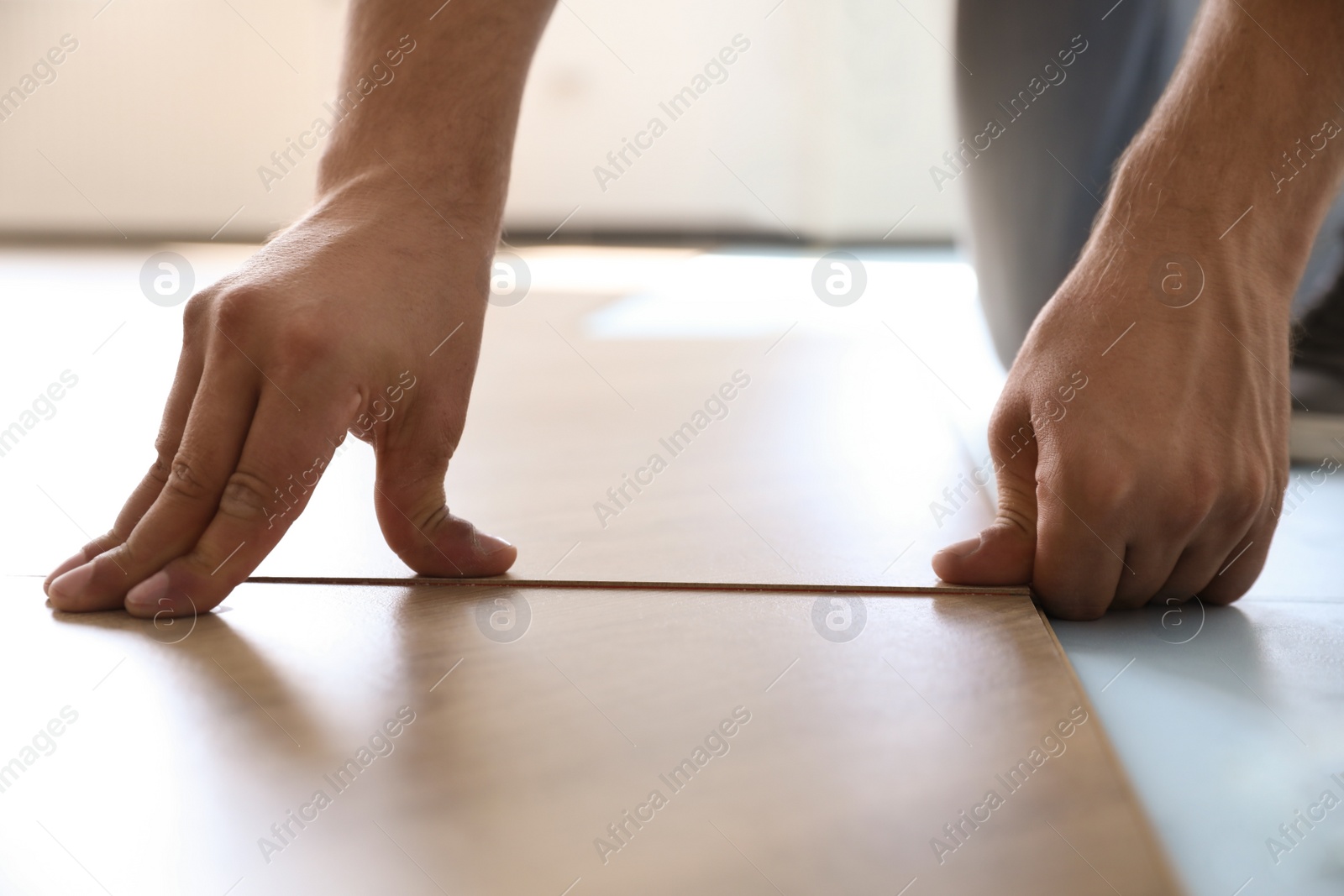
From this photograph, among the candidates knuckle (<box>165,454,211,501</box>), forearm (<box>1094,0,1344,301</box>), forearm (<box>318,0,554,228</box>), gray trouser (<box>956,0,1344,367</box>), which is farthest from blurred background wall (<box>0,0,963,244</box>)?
knuckle (<box>165,454,211,501</box>)

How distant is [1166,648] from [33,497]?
3.08 feet

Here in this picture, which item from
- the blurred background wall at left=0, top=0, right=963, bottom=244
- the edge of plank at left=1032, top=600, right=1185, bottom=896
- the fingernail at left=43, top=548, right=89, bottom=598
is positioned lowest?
the blurred background wall at left=0, top=0, right=963, bottom=244

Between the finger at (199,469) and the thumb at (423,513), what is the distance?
10 cm

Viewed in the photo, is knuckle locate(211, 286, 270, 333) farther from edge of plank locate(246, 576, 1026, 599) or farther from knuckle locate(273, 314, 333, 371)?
edge of plank locate(246, 576, 1026, 599)

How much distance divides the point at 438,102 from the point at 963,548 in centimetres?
53

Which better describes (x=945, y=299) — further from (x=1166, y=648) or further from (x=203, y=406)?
(x=203, y=406)

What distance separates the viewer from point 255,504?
0.65 meters

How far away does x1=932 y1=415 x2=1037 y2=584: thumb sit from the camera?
73 cm

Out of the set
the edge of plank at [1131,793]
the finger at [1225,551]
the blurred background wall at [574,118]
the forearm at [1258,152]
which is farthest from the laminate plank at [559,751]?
the blurred background wall at [574,118]

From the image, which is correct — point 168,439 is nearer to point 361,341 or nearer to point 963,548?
point 361,341

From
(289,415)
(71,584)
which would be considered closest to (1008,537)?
(289,415)

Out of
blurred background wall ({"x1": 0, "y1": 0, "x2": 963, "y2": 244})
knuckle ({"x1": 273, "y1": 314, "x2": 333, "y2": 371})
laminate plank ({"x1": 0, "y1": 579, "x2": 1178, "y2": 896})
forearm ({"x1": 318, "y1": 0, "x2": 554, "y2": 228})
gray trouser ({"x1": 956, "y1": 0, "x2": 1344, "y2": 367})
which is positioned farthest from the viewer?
blurred background wall ({"x1": 0, "y1": 0, "x2": 963, "y2": 244})

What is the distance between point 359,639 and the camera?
64 centimetres

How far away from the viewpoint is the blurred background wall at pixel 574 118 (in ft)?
12.0
